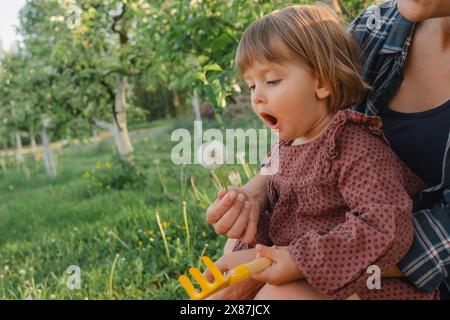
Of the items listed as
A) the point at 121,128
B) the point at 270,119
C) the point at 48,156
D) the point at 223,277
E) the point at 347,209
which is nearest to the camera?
the point at 223,277

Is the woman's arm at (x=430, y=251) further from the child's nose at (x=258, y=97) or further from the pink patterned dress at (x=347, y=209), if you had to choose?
the child's nose at (x=258, y=97)

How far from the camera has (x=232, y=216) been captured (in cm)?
135

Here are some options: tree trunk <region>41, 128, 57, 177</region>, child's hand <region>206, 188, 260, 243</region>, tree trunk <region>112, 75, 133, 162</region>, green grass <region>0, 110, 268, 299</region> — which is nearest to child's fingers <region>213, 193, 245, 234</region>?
child's hand <region>206, 188, 260, 243</region>

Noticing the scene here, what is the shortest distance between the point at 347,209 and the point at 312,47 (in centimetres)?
38

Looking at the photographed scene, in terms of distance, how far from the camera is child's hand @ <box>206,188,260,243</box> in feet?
4.38

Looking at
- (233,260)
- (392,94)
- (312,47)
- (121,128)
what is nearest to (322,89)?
(312,47)

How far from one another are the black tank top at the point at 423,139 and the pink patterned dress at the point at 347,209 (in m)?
0.04

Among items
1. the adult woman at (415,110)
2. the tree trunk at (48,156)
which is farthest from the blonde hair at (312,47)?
the tree trunk at (48,156)

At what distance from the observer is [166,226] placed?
3156 mm

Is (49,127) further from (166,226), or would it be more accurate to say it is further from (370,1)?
(370,1)

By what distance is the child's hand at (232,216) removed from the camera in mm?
1336

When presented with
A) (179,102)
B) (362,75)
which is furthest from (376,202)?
(179,102)

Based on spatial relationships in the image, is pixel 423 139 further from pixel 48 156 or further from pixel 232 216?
pixel 48 156

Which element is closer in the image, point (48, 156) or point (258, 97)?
point (258, 97)
